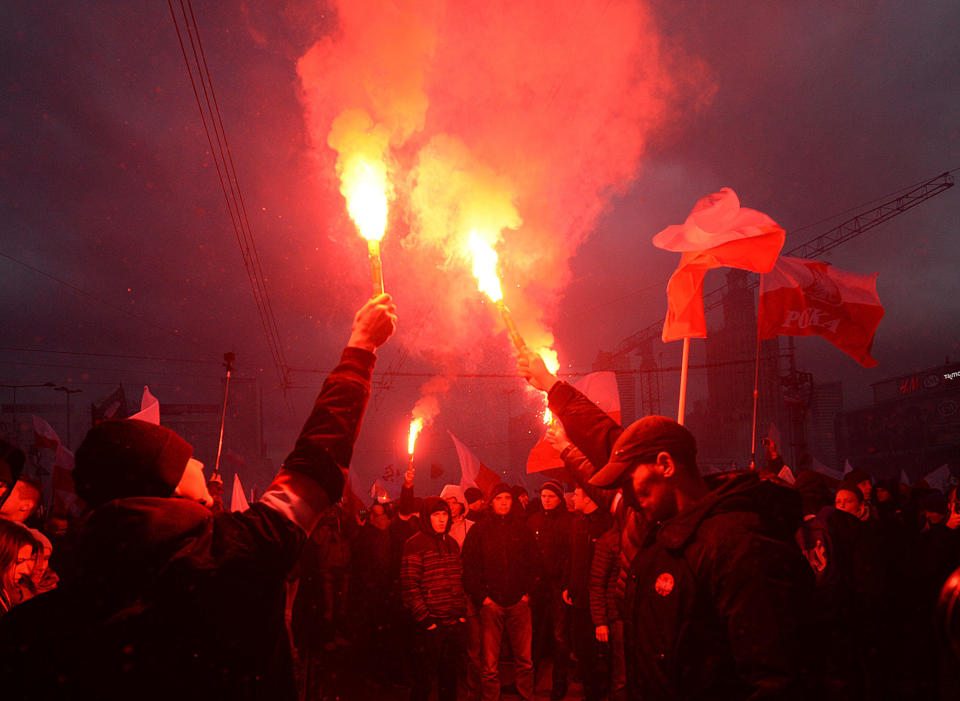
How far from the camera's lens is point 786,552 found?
2.52 m

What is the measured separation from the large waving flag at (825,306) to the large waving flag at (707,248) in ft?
5.67

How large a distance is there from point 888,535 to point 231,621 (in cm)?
752

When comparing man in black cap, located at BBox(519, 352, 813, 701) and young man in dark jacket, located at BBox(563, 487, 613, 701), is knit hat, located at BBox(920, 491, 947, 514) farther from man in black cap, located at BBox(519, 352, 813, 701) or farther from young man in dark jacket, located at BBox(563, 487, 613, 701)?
man in black cap, located at BBox(519, 352, 813, 701)

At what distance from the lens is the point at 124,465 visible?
2029 mm

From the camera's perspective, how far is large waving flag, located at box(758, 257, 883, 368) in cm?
738

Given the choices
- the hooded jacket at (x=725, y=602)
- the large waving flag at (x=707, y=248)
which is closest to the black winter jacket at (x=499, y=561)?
the large waving flag at (x=707, y=248)

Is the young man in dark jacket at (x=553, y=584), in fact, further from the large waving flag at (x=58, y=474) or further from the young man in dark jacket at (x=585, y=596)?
the large waving flag at (x=58, y=474)

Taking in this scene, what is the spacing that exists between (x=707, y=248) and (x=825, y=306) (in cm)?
271

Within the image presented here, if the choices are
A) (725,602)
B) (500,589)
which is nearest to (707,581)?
(725,602)

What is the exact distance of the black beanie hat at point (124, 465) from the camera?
2.04 metres

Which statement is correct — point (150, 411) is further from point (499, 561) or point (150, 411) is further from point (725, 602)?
point (725, 602)

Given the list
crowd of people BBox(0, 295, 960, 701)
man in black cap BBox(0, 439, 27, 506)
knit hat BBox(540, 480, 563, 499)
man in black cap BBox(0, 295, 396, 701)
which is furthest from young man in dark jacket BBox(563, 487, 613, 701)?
man in black cap BBox(0, 295, 396, 701)

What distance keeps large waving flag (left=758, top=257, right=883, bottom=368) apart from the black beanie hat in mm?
6977

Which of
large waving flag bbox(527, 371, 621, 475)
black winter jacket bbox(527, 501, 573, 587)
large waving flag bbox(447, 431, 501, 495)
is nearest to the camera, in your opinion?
large waving flag bbox(527, 371, 621, 475)
